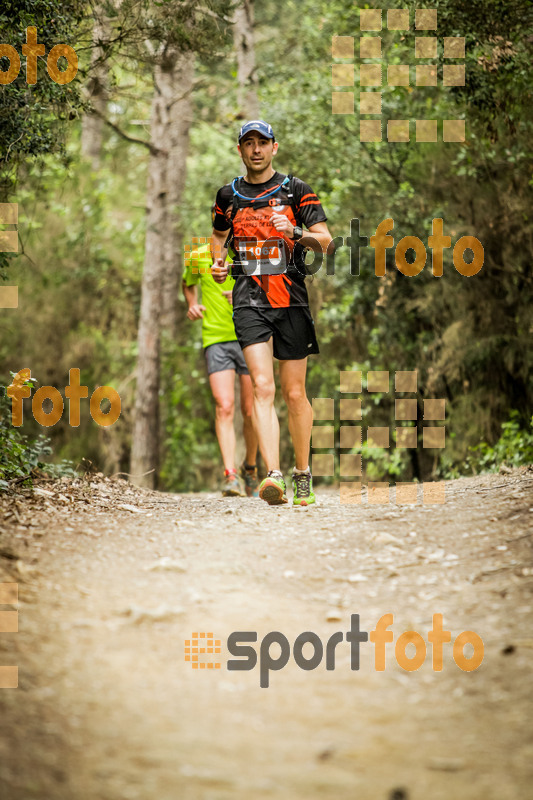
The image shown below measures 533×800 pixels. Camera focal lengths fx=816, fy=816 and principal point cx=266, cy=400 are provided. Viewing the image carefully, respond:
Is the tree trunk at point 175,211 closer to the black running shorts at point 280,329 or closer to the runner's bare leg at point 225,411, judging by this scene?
the runner's bare leg at point 225,411

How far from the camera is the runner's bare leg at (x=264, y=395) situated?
5.09 m

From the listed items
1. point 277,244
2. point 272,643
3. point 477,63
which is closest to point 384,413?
point 477,63

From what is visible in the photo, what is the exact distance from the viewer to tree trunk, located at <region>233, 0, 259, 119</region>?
437 inches


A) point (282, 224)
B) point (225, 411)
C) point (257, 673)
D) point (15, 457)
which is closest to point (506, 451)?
point (225, 411)

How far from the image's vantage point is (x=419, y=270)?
10477 mm

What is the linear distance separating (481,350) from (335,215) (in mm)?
3284

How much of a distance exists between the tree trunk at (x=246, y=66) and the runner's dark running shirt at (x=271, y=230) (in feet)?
21.3

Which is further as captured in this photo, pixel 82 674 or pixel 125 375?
pixel 125 375

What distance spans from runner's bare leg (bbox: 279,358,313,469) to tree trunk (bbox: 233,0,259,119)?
22.6ft

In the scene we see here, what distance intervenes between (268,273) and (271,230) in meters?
0.27

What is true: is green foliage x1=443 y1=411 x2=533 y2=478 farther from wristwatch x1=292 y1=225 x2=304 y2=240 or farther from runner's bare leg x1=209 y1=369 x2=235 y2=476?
wristwatch x1=292 y1=225 x2=304 y2=240

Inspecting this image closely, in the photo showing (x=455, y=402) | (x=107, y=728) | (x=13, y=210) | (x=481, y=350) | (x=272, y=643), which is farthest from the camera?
(x=455, y=402)

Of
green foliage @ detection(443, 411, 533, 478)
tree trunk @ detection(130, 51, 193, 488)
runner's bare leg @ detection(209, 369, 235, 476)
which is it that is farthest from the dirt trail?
tree trunk @ detection(130, 51, 193, 488)

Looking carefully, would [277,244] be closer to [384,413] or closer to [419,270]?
[419,270]
